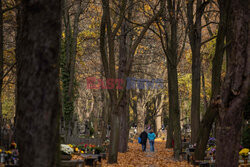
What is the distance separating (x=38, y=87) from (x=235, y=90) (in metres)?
5.02

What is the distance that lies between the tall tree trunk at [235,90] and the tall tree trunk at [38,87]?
4.62m

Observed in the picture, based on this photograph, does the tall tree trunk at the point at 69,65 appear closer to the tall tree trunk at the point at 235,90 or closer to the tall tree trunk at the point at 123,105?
the tall tree trunk at the point at 123,105

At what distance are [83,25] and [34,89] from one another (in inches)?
1087

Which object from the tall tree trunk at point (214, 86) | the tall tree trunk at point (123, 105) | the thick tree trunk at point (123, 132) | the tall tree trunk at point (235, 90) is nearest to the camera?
the tall tree trunk at point (235, 90)

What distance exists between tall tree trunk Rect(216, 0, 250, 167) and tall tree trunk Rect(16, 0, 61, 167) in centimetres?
462

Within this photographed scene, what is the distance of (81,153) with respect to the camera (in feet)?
54.4

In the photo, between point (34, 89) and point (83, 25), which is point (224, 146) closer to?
point (34, 89)

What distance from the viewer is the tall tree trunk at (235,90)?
376 inches

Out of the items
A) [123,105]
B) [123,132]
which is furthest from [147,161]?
[123,132]

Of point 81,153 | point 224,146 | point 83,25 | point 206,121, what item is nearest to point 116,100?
point 81,153

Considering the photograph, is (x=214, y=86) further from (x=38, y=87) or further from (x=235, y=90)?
(x=38, y=87)

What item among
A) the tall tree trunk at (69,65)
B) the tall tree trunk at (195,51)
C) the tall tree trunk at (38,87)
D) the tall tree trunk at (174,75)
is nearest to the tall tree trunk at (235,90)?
the tall tree trunk at (38,87)

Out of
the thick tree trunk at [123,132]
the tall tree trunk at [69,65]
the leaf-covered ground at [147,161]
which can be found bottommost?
the leaf-covered ground at [147,161]

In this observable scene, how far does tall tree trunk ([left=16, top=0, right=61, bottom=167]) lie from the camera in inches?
237
